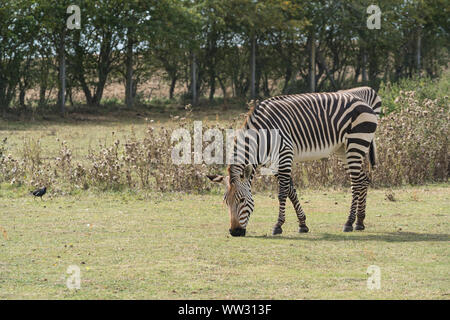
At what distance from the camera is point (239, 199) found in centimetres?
952

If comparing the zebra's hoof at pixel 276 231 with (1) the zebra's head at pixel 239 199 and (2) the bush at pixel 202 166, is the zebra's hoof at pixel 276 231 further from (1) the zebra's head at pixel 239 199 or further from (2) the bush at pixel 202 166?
(2) the bush at pixel 202 166

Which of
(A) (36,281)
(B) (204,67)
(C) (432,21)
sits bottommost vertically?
(A) (36,281)

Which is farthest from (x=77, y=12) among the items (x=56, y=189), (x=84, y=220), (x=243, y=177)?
(x=243, y=177)

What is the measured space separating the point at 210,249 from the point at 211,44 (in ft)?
106

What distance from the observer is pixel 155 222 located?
36.6 feet

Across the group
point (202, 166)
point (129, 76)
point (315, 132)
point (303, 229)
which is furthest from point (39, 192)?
point (129, 76)

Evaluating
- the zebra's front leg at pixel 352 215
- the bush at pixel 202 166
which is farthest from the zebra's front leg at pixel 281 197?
the bush at pixel 202 166

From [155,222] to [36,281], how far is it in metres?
3.90

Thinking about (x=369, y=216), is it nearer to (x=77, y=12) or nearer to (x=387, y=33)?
(x=77, y=12)

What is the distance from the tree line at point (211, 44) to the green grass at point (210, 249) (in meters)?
19.8

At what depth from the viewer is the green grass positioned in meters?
7.03

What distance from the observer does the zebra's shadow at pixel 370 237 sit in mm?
9670

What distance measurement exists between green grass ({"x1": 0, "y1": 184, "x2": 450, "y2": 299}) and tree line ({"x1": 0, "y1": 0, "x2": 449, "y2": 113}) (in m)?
19.8
